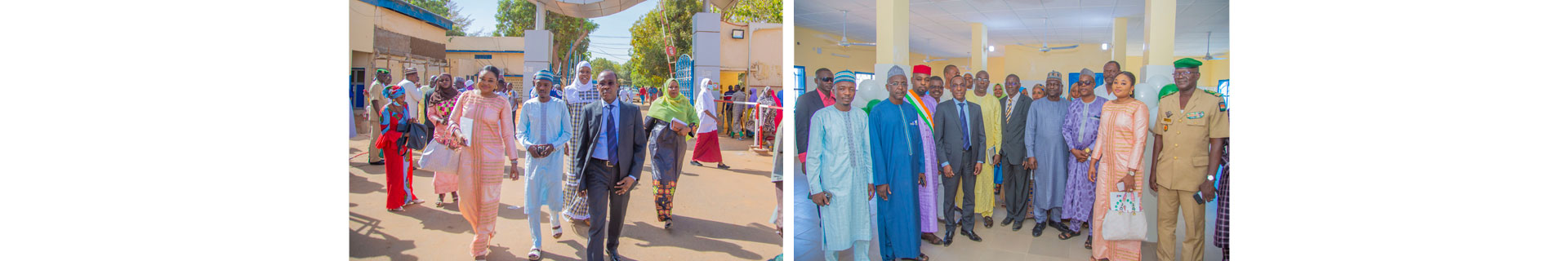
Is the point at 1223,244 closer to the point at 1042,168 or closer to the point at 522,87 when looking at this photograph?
the point at 1042,168

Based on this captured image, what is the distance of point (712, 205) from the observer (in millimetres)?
3117

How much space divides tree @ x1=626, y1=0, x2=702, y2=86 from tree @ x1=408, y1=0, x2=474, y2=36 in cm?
68

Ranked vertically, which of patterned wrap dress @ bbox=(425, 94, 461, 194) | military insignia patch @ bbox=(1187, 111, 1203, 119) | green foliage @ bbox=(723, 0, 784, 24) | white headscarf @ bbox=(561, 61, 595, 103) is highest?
green foliage @ bbox=(723, 0, 784, 24)

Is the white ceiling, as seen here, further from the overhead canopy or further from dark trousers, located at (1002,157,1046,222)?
the overhead canopy

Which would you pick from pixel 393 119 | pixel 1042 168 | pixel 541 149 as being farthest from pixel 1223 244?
pixel 393 119

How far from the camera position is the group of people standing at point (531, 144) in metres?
2.64

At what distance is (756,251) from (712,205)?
0.97ft

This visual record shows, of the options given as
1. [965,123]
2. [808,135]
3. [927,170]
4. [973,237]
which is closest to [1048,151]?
[965,123]

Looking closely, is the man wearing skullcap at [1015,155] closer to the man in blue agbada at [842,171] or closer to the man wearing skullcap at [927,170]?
the man wearing skullcap at [927,170]

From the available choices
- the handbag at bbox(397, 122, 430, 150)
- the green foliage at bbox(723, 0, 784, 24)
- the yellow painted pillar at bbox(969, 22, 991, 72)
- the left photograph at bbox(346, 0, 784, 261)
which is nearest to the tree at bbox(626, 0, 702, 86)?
the left photograph at bbox(346, 0, 784, 261)

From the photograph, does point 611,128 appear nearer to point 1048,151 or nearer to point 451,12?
point 451,12

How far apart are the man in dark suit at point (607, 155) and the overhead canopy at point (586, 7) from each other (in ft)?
1.25

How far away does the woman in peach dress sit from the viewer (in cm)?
322

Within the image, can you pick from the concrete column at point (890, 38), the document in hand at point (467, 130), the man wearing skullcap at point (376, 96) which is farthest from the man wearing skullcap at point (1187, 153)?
the man wearing skullcap at point (376, 96)
